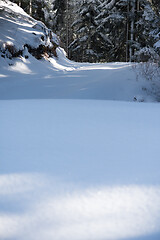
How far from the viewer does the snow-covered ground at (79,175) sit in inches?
A: 29.1

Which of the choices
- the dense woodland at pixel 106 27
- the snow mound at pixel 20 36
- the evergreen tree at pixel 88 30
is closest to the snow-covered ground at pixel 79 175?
the snow mound at pixel 20 36

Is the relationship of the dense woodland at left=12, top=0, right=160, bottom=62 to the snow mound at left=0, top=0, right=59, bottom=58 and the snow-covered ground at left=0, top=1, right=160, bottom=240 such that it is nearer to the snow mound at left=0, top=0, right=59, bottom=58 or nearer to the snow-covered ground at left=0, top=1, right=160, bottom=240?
the snow mound at left=0, top=0, right=59, bottom=58

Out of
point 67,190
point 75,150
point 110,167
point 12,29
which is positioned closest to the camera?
point 67,190

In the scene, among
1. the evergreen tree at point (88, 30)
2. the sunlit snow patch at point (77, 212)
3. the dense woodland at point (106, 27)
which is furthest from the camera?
the evergreen tree at point (88, 30)

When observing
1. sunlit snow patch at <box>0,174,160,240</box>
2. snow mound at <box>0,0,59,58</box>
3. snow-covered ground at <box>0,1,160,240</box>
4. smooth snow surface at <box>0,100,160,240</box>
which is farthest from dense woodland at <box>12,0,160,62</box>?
sunlit snow patch at <box>0,174,160,240</box>

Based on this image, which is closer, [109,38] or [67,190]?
[67,190]

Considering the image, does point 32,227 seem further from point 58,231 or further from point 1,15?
point 1,15

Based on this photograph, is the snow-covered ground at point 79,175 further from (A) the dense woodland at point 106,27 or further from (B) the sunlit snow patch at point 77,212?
(A) the dense woodland at point 106,27

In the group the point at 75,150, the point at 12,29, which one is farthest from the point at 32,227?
the point at 12,29

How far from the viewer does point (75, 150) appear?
1467 mm

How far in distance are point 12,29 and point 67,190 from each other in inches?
315

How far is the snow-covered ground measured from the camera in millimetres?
739

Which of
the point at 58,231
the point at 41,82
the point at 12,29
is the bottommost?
the point at 58,231

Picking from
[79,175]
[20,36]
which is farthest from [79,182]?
[20,36]
